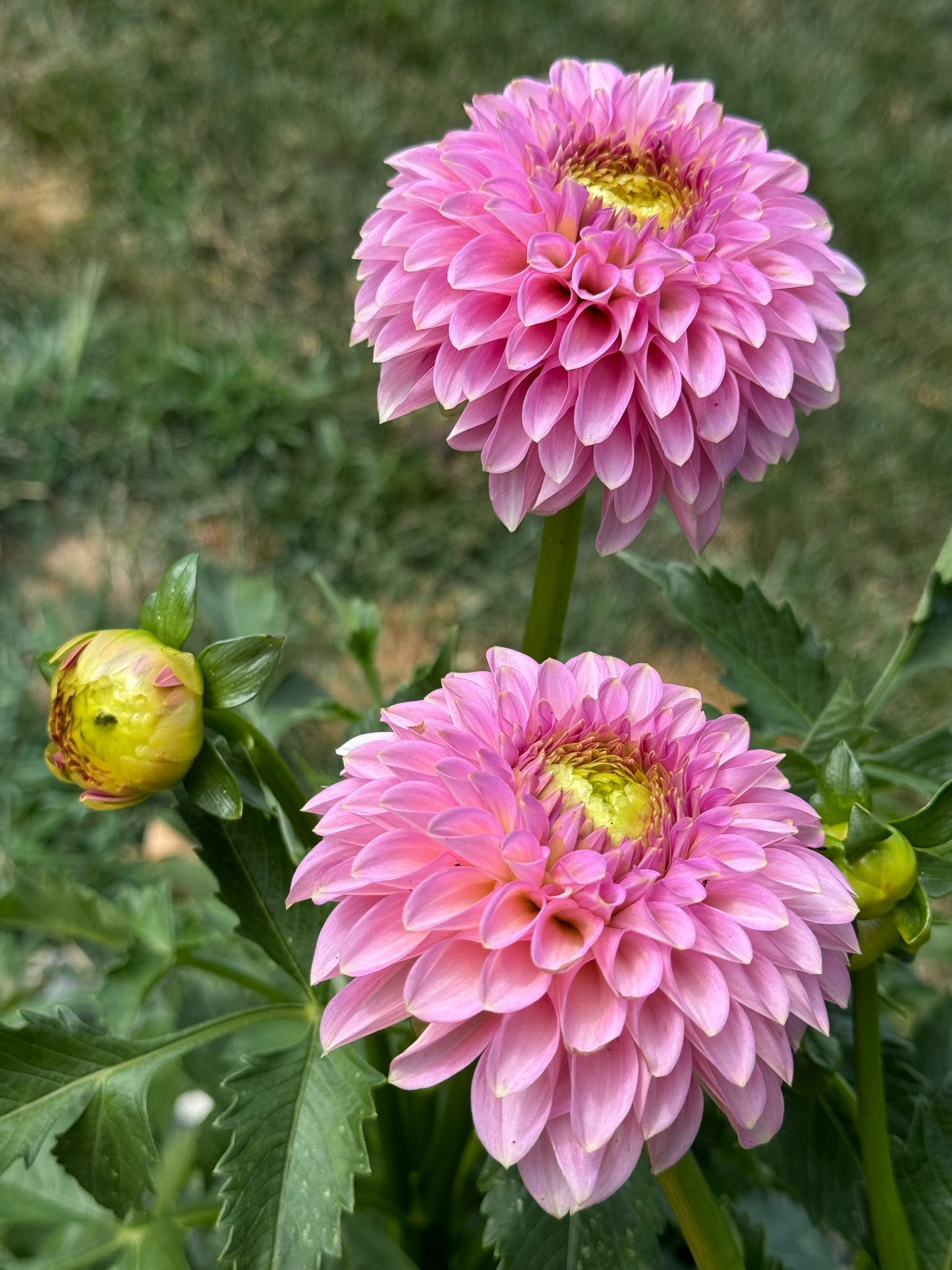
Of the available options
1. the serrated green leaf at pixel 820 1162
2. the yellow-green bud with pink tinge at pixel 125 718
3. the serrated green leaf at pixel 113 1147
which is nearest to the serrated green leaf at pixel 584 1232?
the serrated green leaf at pixel 820 1162

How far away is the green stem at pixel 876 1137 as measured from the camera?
494mm

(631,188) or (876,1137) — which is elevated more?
(631,188)

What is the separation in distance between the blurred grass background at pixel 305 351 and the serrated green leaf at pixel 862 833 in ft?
3.25

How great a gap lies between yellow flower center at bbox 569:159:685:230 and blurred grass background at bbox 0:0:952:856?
847mm

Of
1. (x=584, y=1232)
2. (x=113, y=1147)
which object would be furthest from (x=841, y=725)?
(x=113, y=1147)

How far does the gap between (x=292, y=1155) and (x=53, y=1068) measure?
5.4 inches

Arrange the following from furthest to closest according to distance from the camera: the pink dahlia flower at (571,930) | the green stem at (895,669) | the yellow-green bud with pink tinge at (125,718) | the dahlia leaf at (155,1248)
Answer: the green stem at (895,669)
the dahlia leaf at (155,1248)
the yellow-green bud with pink tinge at (125,718)
the pink dahlia flower at (571,930)

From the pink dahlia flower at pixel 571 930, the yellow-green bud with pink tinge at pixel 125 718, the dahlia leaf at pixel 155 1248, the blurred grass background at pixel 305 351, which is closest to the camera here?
the pink dahlia flower at pixel 571 930

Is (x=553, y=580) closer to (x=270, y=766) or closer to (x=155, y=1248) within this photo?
(x=270, y=766)

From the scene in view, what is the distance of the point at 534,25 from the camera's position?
2.53 metres

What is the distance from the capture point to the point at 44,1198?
2.46ft

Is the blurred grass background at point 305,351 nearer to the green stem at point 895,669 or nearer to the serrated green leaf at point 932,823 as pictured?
the green stem at point 895,669

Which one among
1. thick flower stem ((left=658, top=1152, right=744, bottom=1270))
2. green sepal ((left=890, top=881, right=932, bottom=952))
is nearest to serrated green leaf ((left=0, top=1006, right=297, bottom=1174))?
thick flower stem ((left=658, top=1152, right=744, bottom=1270))

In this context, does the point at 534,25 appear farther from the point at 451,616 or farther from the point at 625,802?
the point at 625,802
